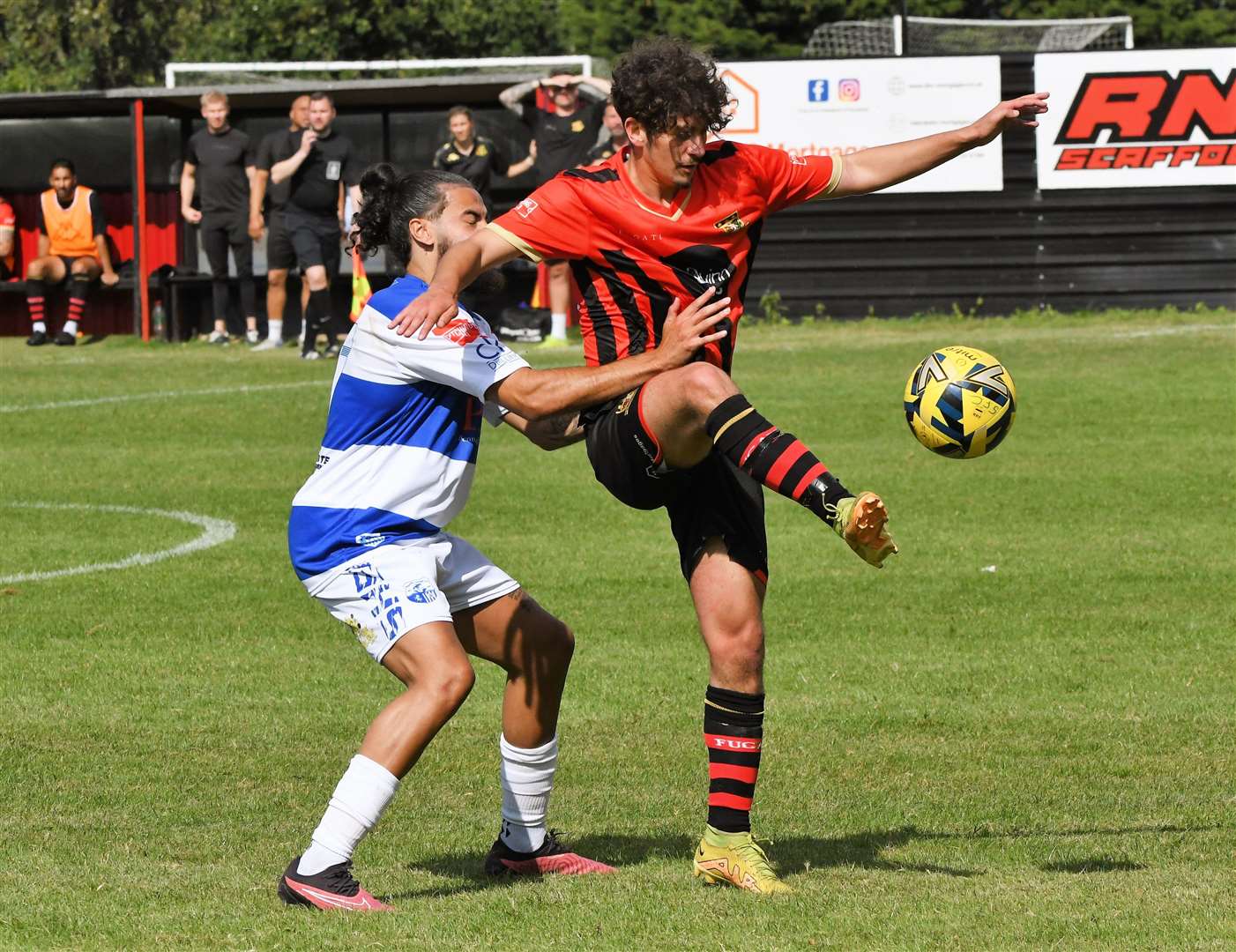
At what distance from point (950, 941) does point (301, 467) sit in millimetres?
9804

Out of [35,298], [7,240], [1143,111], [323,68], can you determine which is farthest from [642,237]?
[7,240]

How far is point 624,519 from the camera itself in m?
12.2

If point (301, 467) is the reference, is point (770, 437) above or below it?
above

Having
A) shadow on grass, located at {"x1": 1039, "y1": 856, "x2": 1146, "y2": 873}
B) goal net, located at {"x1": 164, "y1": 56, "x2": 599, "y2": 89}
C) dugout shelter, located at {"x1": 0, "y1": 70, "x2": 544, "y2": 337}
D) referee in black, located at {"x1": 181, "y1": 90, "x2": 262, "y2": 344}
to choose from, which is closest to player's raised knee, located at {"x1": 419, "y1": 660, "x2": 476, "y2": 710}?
shadow on grass, located at {"x1": 1039, "y1": 856, "x2": 1146, "y2": 873}

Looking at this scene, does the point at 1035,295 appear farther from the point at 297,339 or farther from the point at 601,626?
the point at 601,626

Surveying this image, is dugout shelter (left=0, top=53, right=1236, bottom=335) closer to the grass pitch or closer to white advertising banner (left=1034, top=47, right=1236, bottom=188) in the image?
white advertising banner (left=1034, top=47, right=1236, bottom=188)

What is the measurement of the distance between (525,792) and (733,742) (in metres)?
0.64

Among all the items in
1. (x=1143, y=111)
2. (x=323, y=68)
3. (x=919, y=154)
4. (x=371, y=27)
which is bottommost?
(x=919, y=154)

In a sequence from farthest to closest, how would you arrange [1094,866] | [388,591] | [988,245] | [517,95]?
[988,245], [517,95], [1094,866], [388,591]

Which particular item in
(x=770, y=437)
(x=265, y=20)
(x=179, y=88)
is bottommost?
(x=770, y=437)

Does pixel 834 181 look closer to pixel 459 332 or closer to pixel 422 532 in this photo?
pixel 459 332

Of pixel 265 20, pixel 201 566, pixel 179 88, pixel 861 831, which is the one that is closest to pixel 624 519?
pixel 201 566

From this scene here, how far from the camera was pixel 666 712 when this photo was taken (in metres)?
7.66

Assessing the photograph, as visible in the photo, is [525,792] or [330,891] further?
[525,792]
